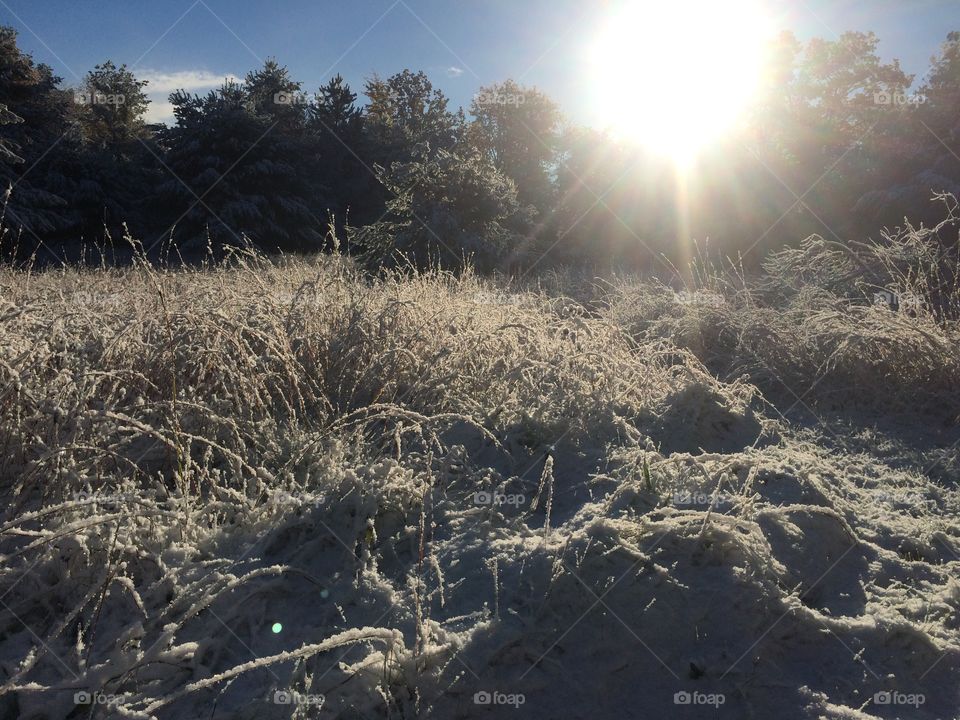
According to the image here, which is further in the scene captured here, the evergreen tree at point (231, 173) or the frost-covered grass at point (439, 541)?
the evergreen tree at point (231, 173)

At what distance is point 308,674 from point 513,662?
0.52 metres

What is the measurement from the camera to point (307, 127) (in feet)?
89.7

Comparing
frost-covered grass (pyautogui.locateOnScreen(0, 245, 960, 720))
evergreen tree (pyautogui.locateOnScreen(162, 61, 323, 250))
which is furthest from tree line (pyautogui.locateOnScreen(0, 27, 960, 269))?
frost-covered grass (pyautogui.locateOnScreen(0, 245, 960, 720))

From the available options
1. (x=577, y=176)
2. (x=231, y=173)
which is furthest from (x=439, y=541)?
(x=231, y=173)

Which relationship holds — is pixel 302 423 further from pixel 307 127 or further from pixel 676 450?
pixel 307 127

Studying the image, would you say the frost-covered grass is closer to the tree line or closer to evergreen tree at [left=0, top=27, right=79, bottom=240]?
the tree line

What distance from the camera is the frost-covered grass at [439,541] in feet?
5.29

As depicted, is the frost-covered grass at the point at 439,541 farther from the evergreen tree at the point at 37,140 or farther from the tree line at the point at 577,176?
the evergreen tree at the point at 37,140

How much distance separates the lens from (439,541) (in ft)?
7.03

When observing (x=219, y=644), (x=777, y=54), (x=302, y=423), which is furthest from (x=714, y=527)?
(x=777, y=54)

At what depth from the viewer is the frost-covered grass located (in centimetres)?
161

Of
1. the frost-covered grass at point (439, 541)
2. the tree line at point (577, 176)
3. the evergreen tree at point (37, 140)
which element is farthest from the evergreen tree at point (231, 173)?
the frost-covered grass at point (439, 541)

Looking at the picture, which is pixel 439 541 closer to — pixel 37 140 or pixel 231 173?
pixel 231 173

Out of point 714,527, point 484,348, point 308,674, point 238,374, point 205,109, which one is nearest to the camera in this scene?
point 308,674
